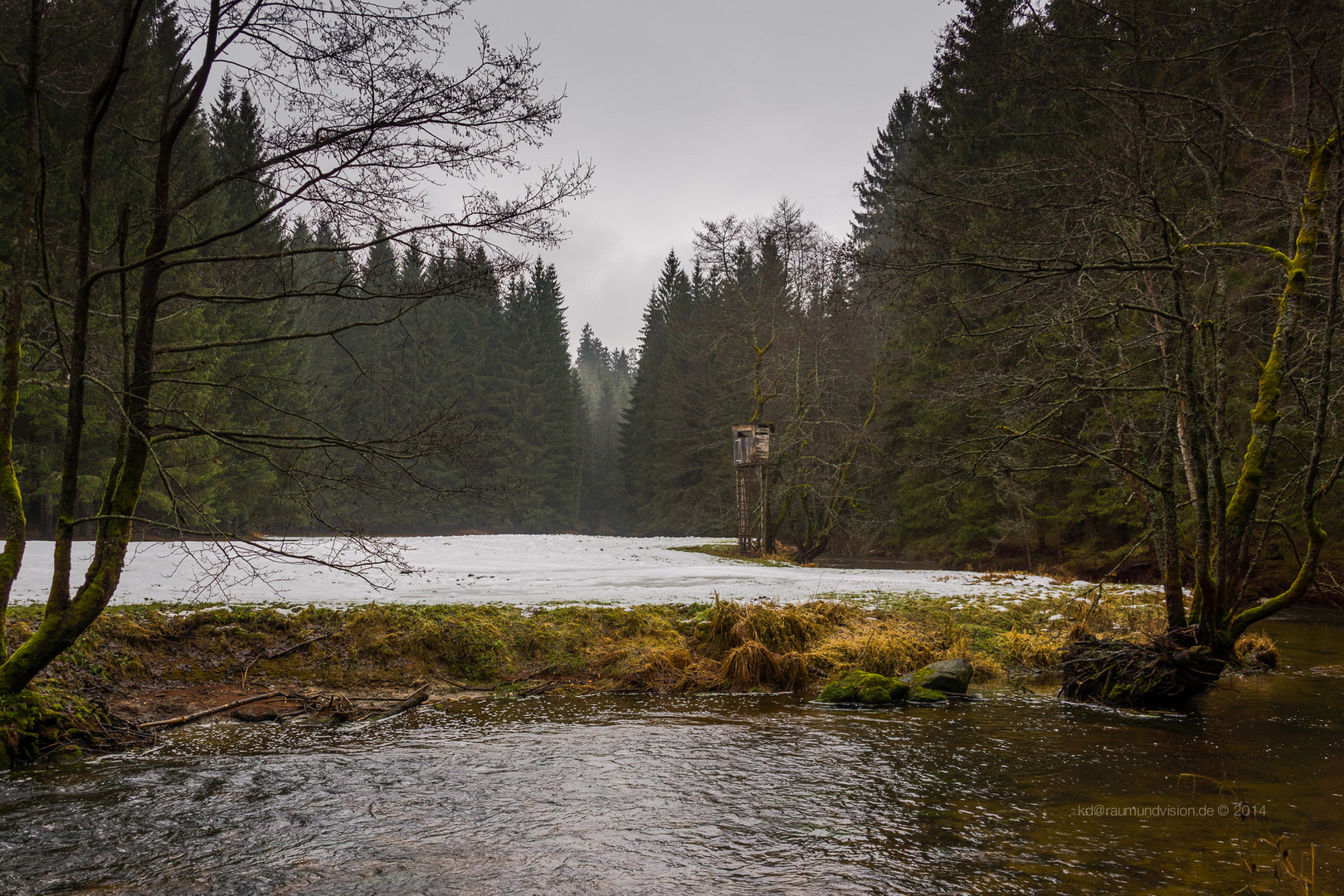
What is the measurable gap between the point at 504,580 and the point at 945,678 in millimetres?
6895

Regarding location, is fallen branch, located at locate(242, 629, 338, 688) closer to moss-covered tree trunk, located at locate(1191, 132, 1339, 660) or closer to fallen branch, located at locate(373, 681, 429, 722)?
fallen branch, located at locate(373, 681, 429, 722)

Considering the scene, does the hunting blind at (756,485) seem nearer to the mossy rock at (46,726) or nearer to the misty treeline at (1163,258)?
the misty treeline at (1163,258)

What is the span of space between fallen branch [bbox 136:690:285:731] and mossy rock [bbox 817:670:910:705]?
5214 mm

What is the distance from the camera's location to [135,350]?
18.0 ft

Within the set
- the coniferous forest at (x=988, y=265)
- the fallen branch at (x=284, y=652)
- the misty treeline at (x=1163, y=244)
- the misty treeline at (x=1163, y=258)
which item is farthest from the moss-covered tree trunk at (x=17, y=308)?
the misty treeline at (x=1163, y=244)

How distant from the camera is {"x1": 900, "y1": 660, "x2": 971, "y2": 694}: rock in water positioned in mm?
7805

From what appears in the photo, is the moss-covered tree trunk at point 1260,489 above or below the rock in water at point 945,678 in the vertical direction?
above

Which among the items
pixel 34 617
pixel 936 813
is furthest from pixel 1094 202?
pixel 34 617

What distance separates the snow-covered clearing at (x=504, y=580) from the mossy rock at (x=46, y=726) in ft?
4.58

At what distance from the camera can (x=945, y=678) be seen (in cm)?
783

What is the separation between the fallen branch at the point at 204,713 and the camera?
238 inches

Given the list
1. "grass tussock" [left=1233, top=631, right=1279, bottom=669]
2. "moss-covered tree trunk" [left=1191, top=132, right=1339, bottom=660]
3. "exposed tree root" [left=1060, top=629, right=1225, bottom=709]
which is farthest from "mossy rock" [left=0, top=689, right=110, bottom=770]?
"grass tussock" [left=1233, top=631, right=1279, bottom=669]

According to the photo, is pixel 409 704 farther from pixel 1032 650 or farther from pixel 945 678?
pixel 1032 650

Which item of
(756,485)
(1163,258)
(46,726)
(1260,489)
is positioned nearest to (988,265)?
(1163,258)
